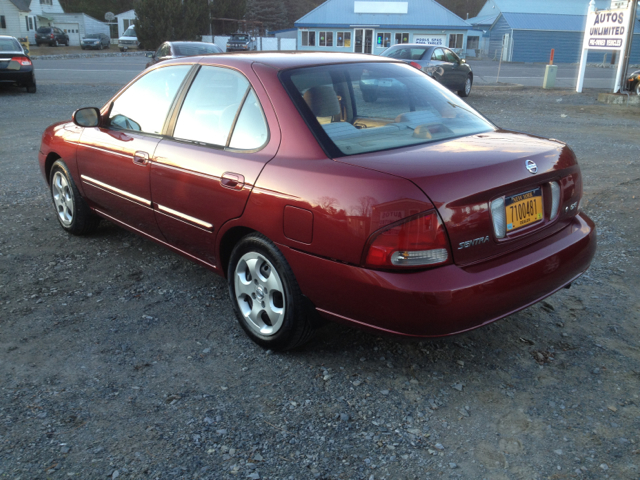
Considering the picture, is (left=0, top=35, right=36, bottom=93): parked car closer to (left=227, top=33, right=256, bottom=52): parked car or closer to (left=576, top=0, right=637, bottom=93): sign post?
(left=576, top=0, right=637, bottom=93): sign post

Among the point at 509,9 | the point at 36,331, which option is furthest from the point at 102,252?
the point at 509,9

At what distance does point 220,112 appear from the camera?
3.46 m

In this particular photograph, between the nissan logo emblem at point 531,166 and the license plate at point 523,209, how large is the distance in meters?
0.10

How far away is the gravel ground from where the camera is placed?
2.43 m

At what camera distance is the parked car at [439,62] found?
57.1 feet

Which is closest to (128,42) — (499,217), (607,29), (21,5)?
(21,5)

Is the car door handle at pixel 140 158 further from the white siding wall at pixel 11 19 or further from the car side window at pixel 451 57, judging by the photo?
the white siding wall at pixel 11 19

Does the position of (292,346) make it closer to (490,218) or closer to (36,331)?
(490,218)

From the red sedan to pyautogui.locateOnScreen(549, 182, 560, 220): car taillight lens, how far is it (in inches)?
0.6

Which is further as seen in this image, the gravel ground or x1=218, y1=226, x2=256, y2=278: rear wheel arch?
x1=218, y1=226, x2=256, y2=278: rear wheel arch

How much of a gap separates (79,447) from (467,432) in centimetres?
171

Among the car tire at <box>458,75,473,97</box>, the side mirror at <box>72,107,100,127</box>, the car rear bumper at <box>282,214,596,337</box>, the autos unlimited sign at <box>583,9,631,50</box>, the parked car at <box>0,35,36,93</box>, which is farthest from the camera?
the car tire at <box>458,75,473,97</box>

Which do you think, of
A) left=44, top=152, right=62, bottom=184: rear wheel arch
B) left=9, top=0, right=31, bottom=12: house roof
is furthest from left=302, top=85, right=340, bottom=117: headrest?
left=9, top=0, right=31, bottom=12: house roof

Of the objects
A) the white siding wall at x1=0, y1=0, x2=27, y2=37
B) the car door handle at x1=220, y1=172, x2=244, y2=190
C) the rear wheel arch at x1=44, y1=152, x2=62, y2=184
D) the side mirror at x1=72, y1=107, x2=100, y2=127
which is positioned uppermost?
the white siding wall at x1=0, y1=0, x2=27, y2=37
